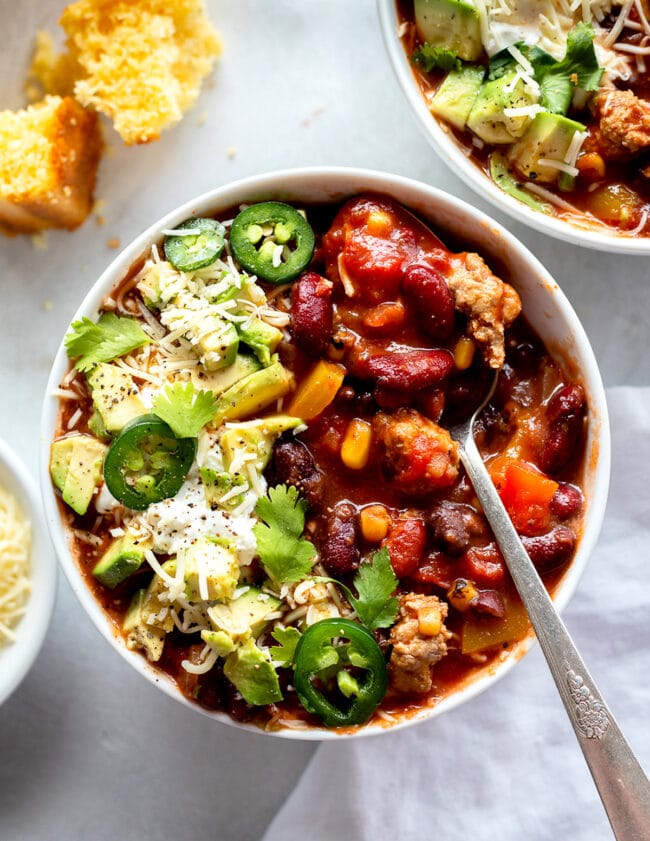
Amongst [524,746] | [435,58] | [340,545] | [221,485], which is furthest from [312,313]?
[524,746]

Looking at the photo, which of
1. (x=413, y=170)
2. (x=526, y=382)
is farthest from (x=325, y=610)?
(x=413, y=170)

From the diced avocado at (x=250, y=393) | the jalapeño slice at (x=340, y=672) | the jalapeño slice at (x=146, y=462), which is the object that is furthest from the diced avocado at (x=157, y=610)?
the diced avocado at (x=250, y=393)

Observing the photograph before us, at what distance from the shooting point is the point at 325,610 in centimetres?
287

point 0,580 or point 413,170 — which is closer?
point 0,580

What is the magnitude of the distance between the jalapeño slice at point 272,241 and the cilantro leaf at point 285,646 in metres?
1.04

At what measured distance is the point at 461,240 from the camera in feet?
10.3

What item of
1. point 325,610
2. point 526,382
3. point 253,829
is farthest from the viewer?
point 253,829

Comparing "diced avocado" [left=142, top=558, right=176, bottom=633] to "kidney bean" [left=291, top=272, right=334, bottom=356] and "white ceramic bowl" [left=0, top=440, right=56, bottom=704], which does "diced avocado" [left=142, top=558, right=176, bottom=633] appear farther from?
"kidney bean" [left=291, top=272, right=334, bottom=356]

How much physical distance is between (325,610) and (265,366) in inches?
29.1

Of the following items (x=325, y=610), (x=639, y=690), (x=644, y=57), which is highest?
(x=644, y=57)

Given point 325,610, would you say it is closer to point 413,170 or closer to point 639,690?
point 639,690

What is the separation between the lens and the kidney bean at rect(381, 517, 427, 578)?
Answer: 2.92 metres

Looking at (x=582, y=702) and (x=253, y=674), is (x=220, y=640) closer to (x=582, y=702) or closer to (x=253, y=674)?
(x=253, y=674)

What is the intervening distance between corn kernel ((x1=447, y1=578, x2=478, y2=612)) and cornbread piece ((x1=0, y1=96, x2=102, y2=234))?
193 cm
